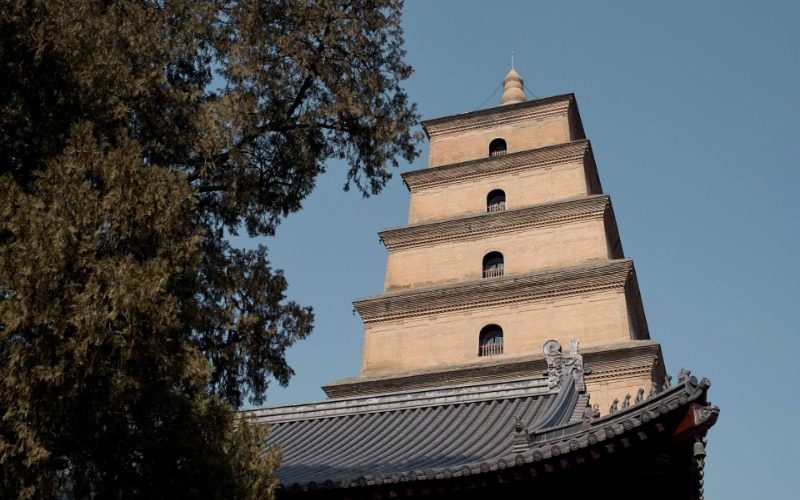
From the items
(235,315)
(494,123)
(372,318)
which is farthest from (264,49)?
(494,123)

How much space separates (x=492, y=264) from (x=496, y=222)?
105cm

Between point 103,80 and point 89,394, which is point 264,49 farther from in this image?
point 89,394

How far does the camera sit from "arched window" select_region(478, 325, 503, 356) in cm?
2005

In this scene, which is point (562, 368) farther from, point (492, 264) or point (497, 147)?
point (497, 147)

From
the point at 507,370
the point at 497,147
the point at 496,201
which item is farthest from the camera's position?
the point at 497,147

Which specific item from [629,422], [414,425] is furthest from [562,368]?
[629,422]

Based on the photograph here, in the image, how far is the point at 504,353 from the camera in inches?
779

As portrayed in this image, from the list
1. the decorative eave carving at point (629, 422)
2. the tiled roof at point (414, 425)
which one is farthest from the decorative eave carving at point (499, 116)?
the decorative eave carving at point (629, 422)

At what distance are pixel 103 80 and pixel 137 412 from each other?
2526 mm

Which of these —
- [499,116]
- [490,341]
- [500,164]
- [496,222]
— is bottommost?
[490,341]

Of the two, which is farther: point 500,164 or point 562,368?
point 500,164

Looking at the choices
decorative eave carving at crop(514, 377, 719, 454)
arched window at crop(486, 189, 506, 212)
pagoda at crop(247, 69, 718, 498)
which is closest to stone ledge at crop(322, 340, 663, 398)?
pagoda at crop(247, 69, 718, 498)

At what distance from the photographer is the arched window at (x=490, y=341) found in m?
20.0

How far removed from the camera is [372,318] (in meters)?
21.1
